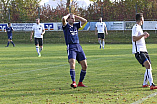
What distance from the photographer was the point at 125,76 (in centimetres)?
1101

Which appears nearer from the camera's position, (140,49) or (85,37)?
(140,49)

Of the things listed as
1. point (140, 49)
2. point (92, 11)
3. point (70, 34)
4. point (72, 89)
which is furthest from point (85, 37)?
point (72, 89)

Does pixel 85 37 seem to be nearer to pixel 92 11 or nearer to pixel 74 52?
pixel 92 11

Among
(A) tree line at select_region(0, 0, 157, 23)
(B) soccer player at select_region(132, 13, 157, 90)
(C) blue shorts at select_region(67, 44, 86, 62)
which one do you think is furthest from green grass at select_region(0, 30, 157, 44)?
(B) soccer player at select_region(132, 13, 157, 90)

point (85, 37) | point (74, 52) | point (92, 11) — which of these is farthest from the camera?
point (92, 11)

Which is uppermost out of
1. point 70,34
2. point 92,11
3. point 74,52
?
point 92,11

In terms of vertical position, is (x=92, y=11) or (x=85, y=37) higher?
(x=92, y=11)

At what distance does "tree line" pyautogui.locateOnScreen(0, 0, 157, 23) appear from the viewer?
4594cm

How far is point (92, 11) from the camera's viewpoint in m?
49.6

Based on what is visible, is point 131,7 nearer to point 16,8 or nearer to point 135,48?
point 16,8

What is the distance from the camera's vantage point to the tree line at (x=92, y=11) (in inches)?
1809

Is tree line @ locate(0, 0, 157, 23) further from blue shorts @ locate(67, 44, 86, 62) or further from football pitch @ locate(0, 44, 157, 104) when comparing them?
blue shorts @ locate(67, 44, 86, 62)

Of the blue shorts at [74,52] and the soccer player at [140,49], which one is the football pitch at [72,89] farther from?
the blue shorts at [74,52]

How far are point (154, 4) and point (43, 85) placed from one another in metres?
40.5
